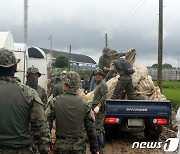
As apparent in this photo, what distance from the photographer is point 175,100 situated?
2319 centimetres

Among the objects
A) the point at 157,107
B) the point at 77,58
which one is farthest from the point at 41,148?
the point at 77,58

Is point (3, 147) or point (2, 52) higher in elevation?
point (2, 52)

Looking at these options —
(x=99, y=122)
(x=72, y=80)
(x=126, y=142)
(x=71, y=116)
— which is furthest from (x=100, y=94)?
Answer: (x=71, y=116)

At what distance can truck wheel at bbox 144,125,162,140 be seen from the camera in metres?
11.7

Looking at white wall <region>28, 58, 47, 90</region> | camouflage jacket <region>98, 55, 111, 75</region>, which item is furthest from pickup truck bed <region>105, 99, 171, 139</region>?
white wall <region>28, 58, 47, 90</region>

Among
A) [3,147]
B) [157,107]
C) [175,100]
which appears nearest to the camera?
[3,147]

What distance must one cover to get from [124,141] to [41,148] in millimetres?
7966

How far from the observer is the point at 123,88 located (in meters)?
11.3

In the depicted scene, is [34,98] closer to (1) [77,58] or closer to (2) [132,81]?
(2) [132,81]

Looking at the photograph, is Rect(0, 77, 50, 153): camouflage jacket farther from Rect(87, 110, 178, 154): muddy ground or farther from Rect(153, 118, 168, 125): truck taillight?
Rect(153, 118, 168, 125): truck taillight

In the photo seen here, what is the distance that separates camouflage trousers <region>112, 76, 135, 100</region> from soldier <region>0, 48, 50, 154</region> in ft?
23.4

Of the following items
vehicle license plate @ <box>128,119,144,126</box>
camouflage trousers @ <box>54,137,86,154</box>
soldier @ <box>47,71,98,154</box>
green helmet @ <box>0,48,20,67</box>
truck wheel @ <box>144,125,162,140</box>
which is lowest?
truck wheel @ <box>144,125,162,140</box>

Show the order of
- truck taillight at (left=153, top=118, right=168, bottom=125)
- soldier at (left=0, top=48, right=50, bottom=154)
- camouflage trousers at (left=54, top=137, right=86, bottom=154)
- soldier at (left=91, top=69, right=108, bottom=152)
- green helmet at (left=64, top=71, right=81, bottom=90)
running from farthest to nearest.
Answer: truck taillight at (left=153, top=118, right=168, bottom=125) → soldier at (left=91, top=69, right=108, bottom=152) → green helmet at (left=64, top=71, right=81, bottom=90) → camouflage trousers at (left=54, top=137, right=86, bottom=154) → soldier at (left=0, top=48, right=50, bottom=154)

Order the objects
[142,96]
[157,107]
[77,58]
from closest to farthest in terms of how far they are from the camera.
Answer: [157,107] → [142,96] → [77,58]
